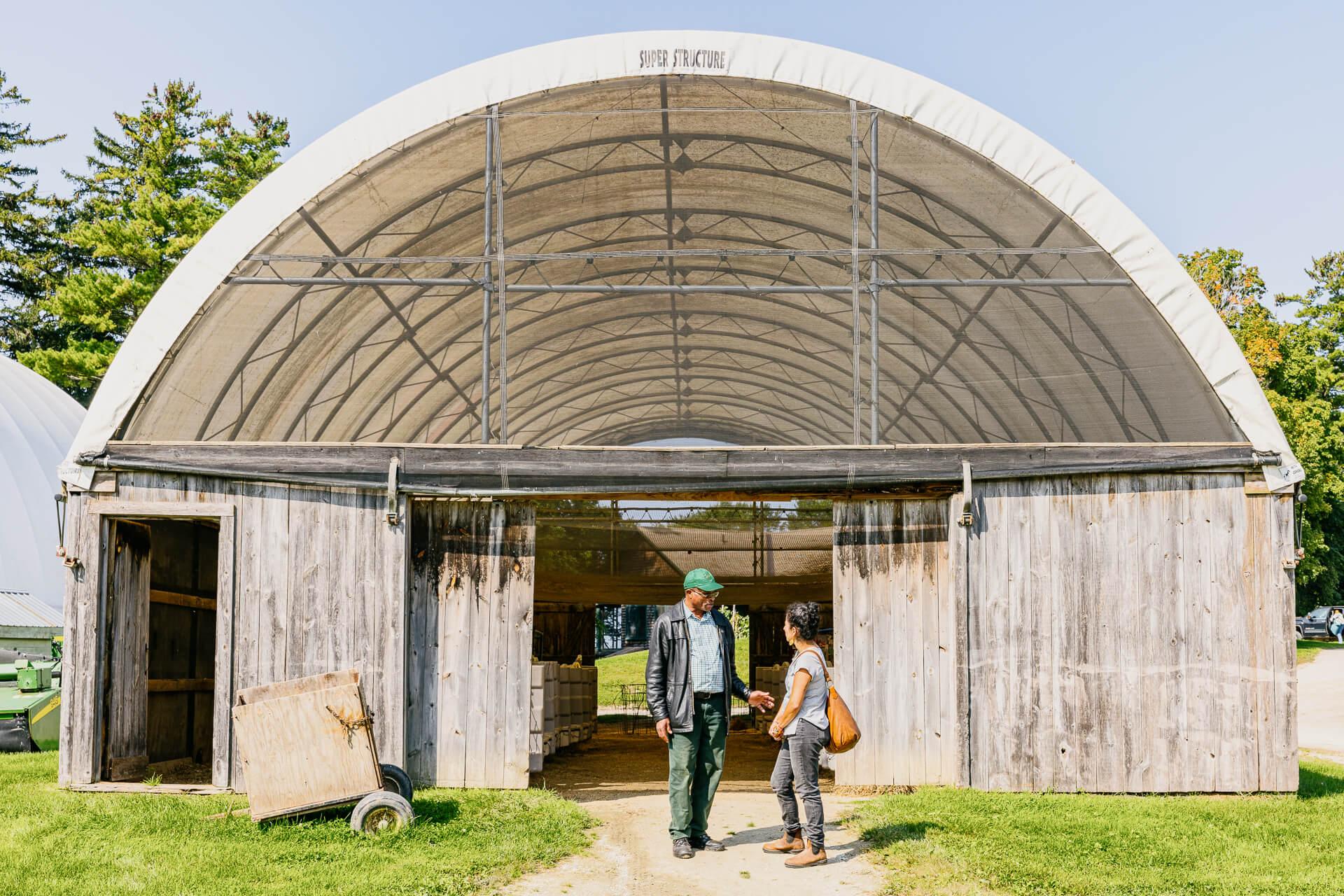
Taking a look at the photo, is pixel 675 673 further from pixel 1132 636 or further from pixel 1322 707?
pixel 1322 707

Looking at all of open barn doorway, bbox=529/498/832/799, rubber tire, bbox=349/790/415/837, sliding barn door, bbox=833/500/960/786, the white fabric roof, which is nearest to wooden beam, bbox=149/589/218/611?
open barn doorway, bbox=529/498/832/799

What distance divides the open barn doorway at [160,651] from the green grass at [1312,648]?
28.3 m

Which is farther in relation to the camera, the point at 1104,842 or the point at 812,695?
the point at 1104,842

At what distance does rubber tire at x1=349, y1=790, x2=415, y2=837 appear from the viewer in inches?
360

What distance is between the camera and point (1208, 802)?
10766 millimetres

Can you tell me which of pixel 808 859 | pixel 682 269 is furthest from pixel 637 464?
pixel 682 269

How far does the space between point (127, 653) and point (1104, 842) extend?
912 cm

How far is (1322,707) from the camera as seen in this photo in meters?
24.4

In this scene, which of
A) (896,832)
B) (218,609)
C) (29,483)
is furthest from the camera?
(29,483)

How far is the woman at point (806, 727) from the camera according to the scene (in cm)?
848

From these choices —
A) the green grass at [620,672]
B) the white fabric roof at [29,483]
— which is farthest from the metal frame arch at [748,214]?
the green grass at [620,672]

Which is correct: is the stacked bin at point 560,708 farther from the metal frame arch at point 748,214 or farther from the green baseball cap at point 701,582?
the metal frame arch at point 748,214

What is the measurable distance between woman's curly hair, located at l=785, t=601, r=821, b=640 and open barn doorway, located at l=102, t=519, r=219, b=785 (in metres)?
A: 6.31

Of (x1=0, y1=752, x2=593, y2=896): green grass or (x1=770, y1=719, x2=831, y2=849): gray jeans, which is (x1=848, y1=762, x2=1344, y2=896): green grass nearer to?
(x1=770, y1=719, x2=831, y2=849): gray jeans
